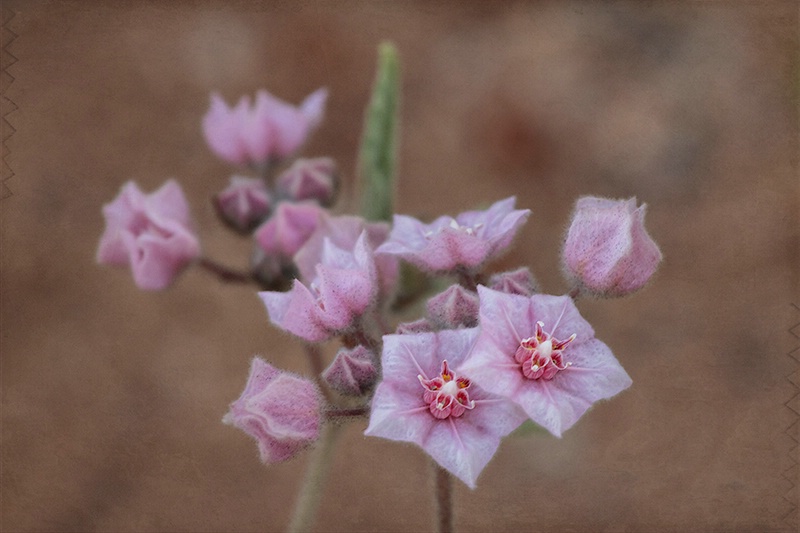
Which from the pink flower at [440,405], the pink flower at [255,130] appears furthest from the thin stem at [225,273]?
the pink flower at [440,405]

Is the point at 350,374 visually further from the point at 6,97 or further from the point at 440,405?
the point at 6,97

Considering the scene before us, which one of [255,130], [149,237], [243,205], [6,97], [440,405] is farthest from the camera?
[6,97]

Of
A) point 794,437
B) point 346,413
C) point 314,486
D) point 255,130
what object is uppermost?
point 255,130

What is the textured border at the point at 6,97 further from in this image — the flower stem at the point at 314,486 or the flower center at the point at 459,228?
the flower center at the point at 459,228

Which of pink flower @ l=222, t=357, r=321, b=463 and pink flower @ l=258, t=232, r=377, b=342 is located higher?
pink flower @ l=258, t=232, r=377, b=342

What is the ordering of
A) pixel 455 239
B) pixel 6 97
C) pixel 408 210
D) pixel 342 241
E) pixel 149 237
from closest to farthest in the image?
pixel 455 239 → pixel 342 241 → pixel 149 237 → pixel 6 97 → pixel 408 210

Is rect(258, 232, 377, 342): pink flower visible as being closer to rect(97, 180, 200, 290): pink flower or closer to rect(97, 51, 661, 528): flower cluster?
rect(97, 51, 661, 528): flower cluster

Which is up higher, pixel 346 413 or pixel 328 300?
pixel 328 300

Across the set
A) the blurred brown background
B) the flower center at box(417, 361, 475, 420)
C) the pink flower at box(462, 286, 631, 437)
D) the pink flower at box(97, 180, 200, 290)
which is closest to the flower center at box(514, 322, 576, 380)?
the pink flower at box(462, 286, 631, 437)

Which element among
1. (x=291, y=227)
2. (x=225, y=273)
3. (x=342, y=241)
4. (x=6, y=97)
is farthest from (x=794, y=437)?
(x=6, y=97)
